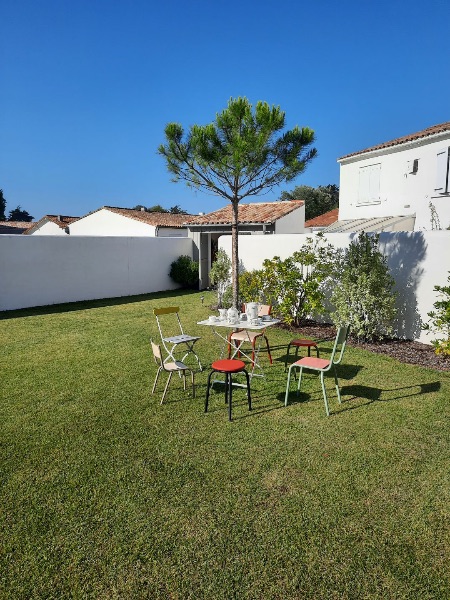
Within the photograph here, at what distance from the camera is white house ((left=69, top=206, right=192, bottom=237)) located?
2791 centimetres

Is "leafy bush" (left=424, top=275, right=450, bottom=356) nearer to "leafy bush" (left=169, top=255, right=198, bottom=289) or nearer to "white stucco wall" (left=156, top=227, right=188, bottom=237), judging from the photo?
"leafy bush" (left=169, top=255, right=198, bottom=289)

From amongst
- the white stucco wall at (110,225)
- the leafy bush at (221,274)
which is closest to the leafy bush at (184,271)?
the leafy bush at (221,274)

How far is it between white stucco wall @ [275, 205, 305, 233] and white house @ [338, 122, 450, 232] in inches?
132

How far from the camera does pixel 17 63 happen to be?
15312 millimetres

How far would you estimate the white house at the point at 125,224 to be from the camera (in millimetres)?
27906

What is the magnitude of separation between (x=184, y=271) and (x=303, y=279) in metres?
Answer: 11.0

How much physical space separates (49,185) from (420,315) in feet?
143

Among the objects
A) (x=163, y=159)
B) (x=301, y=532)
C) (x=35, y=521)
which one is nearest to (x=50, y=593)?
(x=35, y=521)

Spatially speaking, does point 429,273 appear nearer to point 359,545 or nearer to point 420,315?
point 420,315

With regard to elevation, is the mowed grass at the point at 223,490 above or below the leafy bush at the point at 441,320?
below

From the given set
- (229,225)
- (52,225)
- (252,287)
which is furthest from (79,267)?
(52,225)

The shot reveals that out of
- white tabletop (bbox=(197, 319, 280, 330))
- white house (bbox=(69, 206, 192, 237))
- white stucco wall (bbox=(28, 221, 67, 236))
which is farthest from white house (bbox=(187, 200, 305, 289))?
white stucco wall (bbox=(28, 221, 67, 236))

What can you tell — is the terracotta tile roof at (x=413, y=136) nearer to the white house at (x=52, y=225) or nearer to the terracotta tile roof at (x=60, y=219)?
the terracotta tile roof at (x=60, y=219)

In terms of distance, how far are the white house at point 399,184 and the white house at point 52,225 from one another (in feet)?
98.8
